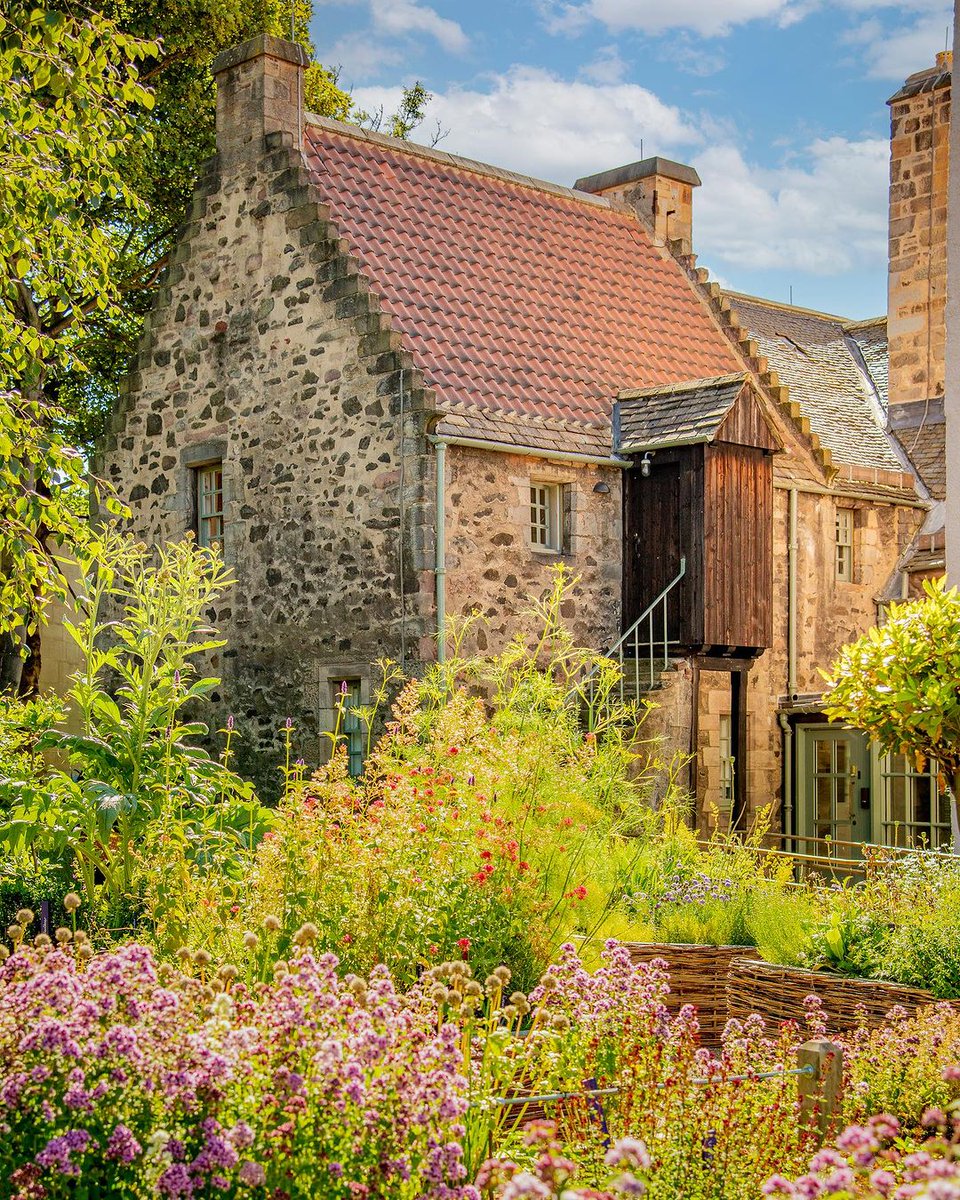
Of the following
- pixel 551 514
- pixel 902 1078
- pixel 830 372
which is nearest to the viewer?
pixel 902 1078

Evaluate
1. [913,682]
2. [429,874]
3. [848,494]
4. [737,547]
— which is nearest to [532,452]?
[737,547]

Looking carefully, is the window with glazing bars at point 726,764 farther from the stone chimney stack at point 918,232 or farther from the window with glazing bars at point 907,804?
the stone chimney stack at point 918,232

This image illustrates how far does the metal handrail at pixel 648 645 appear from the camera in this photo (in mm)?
15984

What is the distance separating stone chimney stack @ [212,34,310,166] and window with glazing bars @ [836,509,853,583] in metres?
8.33

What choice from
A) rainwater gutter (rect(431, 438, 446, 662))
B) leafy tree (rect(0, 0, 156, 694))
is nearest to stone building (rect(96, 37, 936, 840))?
rainwater gutter (rect(431, 438, 446, 662))

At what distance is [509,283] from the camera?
58.7ft

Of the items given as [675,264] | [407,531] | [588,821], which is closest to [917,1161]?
[588,821]

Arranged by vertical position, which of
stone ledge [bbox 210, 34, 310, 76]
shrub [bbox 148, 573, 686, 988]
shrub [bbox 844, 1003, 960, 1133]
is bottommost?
shrub [bbox 844, 1003, 960, 1133]

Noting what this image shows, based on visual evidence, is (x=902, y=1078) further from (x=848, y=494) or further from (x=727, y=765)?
(x=848, y=494)

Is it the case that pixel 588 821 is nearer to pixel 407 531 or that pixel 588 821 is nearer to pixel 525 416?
pixel 407 531

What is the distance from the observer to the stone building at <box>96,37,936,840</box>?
613 inches

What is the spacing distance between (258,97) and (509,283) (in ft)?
11.7

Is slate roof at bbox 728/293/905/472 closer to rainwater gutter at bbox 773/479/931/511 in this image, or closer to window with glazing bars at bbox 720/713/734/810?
rainwater gutter at bbox 773/479/931/511

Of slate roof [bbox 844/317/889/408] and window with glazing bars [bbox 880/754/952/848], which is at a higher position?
slate roof [bbox 844/317/889/408]
